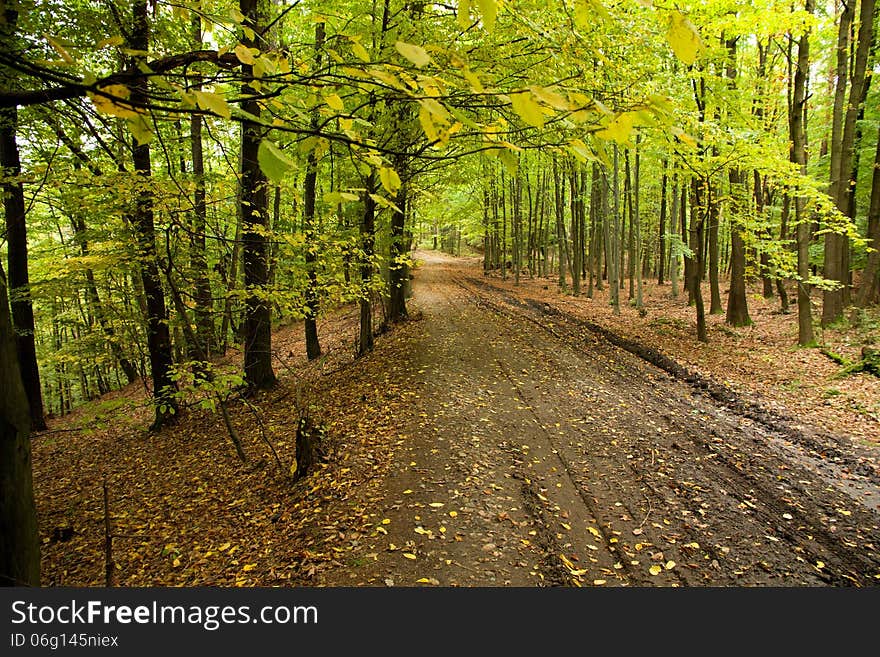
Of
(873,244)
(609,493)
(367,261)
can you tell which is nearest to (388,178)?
(609,493)

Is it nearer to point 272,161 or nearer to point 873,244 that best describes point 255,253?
point 272,161

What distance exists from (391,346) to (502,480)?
669cm

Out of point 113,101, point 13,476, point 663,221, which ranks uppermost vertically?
point 663,221

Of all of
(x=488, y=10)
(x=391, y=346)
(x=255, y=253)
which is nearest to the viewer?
(x=488, y=10)

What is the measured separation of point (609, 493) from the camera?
5305 mm

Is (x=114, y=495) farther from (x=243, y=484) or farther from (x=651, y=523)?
(x=651, y=523)

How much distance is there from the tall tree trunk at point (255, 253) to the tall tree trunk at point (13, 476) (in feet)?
14.0

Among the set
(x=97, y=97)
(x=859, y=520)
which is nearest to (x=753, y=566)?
(x=859, y=520)

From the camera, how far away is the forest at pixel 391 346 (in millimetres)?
1824

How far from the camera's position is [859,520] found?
473cm

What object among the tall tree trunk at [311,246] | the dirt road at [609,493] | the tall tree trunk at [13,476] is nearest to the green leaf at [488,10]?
the tall tree trunk at [13,476]

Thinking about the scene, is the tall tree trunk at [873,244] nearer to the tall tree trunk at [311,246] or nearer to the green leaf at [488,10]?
the tall tree trunk at [311,246]

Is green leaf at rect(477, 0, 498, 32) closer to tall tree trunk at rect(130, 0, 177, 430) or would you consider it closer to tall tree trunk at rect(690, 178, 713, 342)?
tall tree trunk at rect(130, 0, 177, 430)

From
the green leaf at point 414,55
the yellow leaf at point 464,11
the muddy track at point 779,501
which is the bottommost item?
the muddy track at point 779,501
